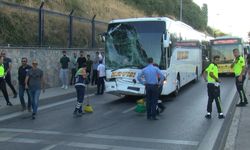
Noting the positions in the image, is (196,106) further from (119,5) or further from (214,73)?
(119,5)

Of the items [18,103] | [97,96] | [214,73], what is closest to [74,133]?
[214,73]

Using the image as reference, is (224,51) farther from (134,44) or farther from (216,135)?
(216,135)

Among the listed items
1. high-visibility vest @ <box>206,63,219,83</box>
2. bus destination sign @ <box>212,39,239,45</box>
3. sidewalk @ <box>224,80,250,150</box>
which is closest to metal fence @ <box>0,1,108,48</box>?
bus destination sign @ <box>212,39,239,45</box>

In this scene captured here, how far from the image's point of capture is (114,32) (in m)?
17.4

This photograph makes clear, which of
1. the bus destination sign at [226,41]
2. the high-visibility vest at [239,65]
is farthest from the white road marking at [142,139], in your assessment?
the bus destination sign at [226,41]

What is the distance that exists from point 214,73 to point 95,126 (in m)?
3.81

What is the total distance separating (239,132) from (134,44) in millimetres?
7762

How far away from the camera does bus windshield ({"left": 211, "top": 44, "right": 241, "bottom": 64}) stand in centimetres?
3144

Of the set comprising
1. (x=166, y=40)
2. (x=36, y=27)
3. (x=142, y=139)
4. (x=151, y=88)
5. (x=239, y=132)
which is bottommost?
(x=142, y=139)

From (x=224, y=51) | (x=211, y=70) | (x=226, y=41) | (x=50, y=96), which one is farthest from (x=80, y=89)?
(x=226, y=41)

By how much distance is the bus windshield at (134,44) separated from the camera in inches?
656

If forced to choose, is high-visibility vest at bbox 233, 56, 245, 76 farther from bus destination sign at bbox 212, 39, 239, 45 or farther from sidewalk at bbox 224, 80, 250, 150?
bus destination sign at bbox 212, 39, 239, 45

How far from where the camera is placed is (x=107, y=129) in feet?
36.9

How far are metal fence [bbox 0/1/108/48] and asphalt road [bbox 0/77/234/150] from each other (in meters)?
7.03
